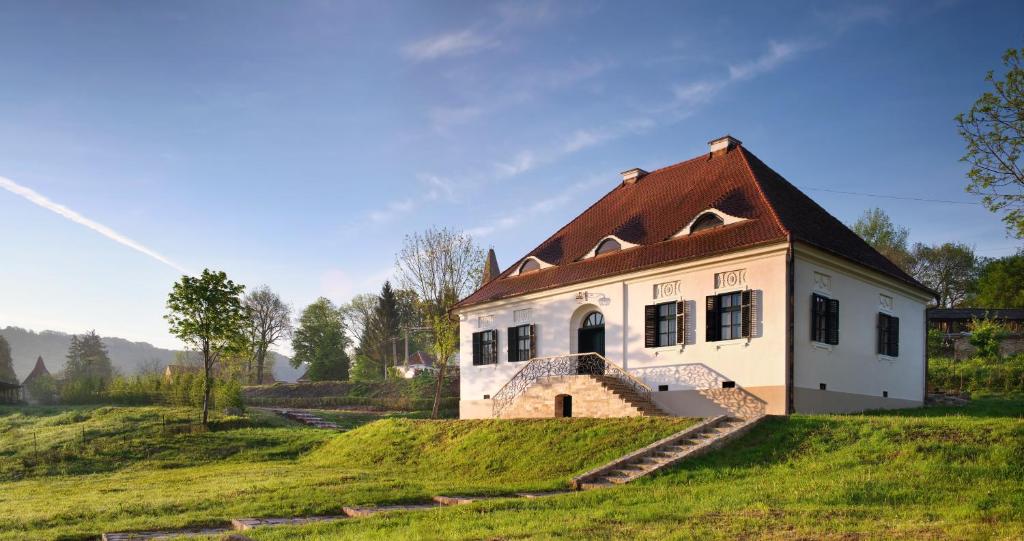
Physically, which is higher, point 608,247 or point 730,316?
point 608,247

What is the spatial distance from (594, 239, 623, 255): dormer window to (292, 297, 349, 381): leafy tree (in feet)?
157

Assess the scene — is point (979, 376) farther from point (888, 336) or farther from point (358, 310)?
point (358, 310)

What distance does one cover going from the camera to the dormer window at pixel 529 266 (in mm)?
27084

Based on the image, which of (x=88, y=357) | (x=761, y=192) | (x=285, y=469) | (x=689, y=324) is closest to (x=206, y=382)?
(x=285, y=469)

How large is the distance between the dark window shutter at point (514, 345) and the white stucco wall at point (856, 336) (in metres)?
10.5

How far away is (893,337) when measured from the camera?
2253 centimetres

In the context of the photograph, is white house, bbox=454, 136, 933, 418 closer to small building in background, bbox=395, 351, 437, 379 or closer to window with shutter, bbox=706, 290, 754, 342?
window with shutter, bbox=706, 290, 754, 342

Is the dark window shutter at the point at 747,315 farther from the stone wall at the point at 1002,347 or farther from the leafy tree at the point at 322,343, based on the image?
the leafy tree at the point at 322,343

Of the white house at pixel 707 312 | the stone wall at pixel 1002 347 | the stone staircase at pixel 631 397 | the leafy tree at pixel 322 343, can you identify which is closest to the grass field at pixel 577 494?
the stone staircase at pixel 631 397

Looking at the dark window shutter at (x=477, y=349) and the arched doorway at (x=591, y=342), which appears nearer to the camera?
the arched doorway at (x=591, y=342)

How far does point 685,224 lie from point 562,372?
6.33 m

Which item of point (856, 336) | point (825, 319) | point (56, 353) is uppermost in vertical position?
point (825, 319)

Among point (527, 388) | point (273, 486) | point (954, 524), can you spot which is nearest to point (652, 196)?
point (527, 388)

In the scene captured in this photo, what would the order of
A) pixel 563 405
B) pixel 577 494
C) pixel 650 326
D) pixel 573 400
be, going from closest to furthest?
pixel 577 494
pixel 650 326
pixel 573 400
pixel 563 405
